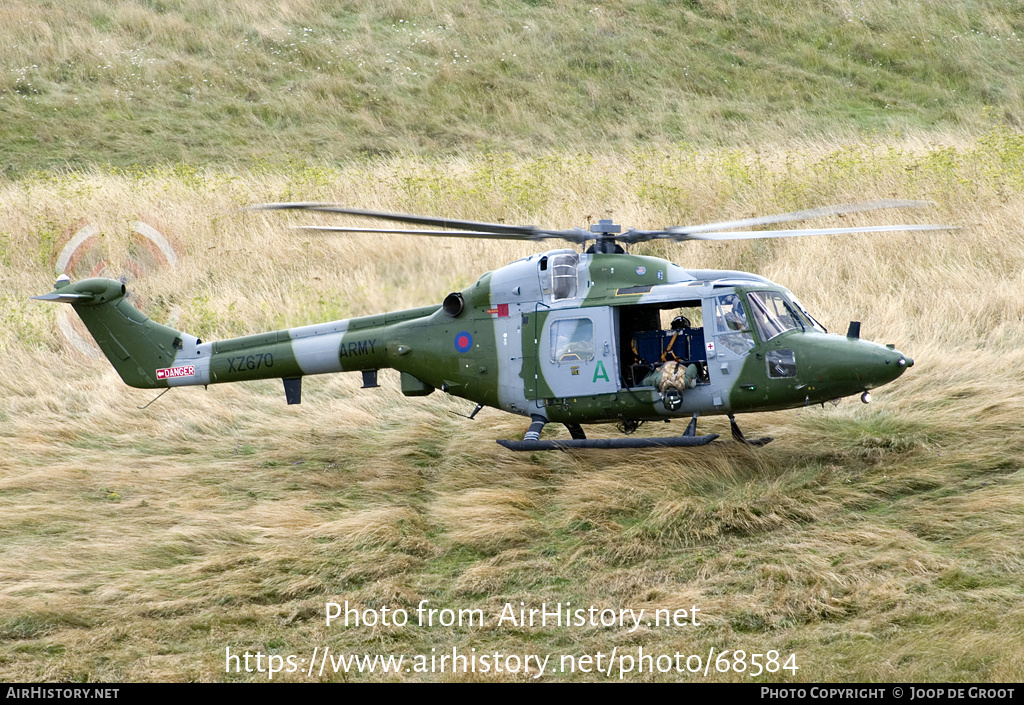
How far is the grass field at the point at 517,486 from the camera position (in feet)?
27.4

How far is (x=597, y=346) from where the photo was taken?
10.8 metres

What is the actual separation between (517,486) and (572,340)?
68.6 inches

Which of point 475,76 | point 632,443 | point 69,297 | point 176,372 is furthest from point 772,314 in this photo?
point 475,76

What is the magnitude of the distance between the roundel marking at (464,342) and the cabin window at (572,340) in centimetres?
99

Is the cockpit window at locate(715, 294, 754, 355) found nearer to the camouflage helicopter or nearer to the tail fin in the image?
the camouflage helicopter

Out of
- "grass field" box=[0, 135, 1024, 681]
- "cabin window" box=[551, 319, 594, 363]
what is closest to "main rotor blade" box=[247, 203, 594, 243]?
"cabin window" box=[551, 319, 594, 363]

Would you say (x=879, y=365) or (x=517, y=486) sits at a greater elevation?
(x=879, y=365)

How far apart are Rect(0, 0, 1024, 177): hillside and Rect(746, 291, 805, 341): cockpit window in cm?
1294

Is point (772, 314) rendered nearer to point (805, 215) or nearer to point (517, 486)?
point (805, 215)

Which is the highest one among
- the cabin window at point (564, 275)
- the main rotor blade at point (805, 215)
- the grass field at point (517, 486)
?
the main rotor blade at point (805, 215)

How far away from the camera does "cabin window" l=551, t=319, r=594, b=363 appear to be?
10.8 m

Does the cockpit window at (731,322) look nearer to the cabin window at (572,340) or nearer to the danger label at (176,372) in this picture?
the cabin window at (572,340)

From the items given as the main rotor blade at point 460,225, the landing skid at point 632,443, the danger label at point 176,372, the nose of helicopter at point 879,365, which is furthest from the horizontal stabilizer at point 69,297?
the nose of helicopter at point 879,365

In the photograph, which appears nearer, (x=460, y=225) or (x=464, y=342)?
(x=460, y=225)
